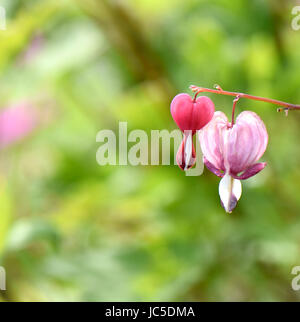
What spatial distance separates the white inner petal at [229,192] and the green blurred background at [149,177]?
1.84 feet

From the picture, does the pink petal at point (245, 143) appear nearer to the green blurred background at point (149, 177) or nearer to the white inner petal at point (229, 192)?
the white inner petal at point (229, 192)

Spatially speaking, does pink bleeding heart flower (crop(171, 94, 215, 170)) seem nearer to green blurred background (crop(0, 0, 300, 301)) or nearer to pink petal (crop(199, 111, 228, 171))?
pink petal (crop(199, 111, 228, 171))

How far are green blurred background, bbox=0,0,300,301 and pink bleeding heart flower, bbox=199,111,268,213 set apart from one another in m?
0.55

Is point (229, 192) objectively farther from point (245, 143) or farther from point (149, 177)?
point (149, 177)

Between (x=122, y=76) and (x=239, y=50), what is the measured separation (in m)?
0.52

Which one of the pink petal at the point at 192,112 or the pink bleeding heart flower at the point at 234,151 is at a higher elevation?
the pink petal at the point at 192,112

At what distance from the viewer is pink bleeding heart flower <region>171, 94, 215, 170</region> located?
87cm

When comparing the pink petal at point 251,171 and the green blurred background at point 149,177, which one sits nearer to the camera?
the pink petal at point 251,171

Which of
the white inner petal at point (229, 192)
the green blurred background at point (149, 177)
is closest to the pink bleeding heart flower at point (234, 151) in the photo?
the white inner petal at point (229, 192)

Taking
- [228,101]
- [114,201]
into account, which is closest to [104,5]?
[228,101]

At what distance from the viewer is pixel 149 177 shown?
1.56m

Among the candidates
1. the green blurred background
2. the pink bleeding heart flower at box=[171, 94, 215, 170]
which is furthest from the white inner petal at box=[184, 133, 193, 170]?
the green blurred background

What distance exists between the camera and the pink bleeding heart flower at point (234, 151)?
2.83 feet

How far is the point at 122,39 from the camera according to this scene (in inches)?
61.8
